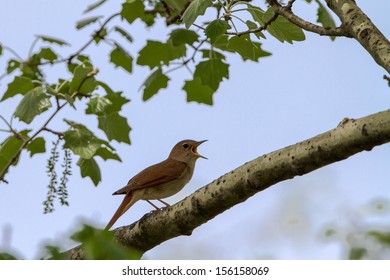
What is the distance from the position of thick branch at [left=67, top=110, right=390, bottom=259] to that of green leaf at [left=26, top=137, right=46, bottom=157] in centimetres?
207

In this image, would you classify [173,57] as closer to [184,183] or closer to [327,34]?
[184,183]

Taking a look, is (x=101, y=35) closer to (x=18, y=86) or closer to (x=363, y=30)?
(x=18, y=86)

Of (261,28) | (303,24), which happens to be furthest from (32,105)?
(303,24)

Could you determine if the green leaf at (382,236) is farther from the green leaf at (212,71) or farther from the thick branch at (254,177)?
the green leaf at (212,71)

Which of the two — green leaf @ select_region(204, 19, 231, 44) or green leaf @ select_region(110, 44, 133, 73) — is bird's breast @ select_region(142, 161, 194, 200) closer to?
green leaf @ select_region(110, 44, 133, 73)

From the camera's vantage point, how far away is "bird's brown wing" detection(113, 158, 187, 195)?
669 cm

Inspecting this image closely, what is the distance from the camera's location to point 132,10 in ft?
23.6

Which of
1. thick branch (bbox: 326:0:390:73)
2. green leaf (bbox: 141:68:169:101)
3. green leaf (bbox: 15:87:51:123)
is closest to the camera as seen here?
thick branch (bbox: 326:0:390:73)

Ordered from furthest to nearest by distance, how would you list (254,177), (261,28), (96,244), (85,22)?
(85,22), (261,28), (254,177), (96,244)

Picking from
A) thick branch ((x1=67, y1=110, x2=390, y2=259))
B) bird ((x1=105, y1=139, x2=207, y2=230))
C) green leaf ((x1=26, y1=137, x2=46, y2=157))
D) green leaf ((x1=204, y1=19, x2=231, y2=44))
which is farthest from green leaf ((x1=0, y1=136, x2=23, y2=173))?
green leaf ((x1=204, y1=19, x2=231, y2=44))

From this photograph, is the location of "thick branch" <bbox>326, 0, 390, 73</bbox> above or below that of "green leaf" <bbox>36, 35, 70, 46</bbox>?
below

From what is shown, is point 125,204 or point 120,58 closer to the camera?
point 125,204

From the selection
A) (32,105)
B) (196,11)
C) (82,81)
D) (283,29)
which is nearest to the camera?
(196,11)

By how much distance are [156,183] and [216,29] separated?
230 cm
